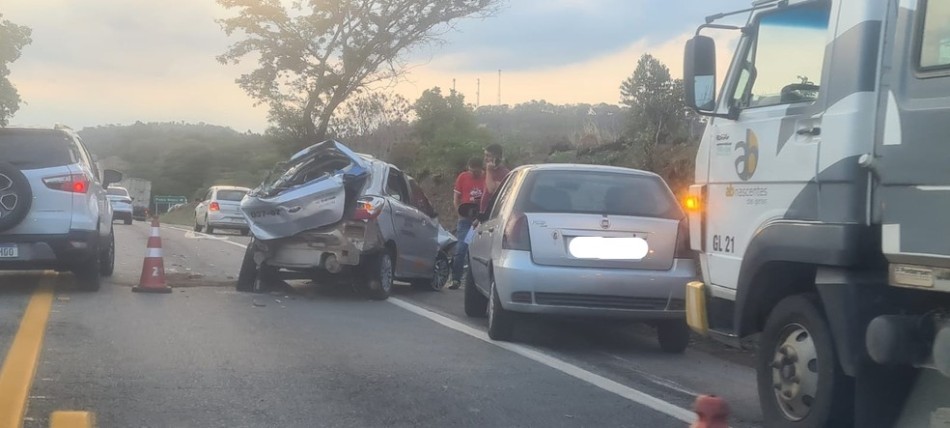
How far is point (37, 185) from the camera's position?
440 inches

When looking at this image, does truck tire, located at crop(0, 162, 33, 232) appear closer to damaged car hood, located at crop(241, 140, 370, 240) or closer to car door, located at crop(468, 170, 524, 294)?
damaged car hood, located at crop(241, 140, 370, 240)

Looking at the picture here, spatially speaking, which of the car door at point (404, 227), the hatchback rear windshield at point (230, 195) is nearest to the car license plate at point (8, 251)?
the car door at point (404, 227)

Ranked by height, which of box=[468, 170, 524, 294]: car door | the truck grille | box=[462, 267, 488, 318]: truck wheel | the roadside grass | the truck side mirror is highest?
the truck side mirror

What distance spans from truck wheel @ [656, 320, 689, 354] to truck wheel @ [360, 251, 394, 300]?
4.00 meters

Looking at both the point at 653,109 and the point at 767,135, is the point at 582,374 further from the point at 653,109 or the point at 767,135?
the point at 653,109

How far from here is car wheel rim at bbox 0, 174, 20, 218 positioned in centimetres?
1087

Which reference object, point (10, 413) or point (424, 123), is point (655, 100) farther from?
point (10, 413)

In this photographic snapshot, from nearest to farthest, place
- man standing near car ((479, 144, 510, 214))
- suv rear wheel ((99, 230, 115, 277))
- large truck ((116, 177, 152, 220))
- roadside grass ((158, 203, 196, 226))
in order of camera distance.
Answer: suv rear wheel ((99, 230, 115, 277)) < man standing near car ((479, 144, 510, 214)) < roadside grass ((158, 203, 196, 226)) < large truck ((116, 177, 152, 220))

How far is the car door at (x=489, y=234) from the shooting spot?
9.39 meters

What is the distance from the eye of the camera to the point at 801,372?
18.1 feet

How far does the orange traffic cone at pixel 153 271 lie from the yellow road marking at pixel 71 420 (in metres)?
6.19

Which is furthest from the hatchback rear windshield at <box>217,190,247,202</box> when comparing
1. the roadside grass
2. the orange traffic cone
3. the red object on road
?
the red object on road

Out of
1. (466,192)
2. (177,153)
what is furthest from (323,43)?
(177,153)

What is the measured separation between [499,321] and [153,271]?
4.88 meters
